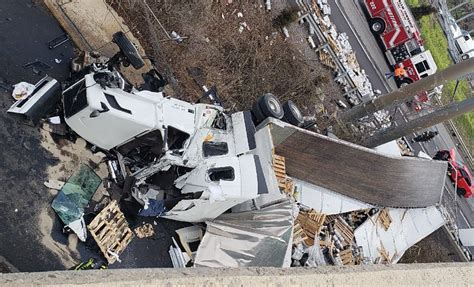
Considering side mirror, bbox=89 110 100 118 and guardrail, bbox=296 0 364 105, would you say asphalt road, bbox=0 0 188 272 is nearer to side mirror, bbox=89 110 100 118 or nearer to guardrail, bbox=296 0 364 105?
side mirror, bbox=89 110 100 118

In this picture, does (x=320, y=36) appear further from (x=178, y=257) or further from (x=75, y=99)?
(x=75, y=99)

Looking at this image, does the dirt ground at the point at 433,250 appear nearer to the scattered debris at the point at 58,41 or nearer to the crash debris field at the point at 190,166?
the crash debris field at the point at 190,166

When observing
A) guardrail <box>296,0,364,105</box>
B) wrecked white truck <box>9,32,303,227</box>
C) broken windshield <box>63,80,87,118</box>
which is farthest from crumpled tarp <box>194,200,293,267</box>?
guardrail <box>296,0,364,105</box>

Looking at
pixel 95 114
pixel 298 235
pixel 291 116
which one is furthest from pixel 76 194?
pixel 291 116

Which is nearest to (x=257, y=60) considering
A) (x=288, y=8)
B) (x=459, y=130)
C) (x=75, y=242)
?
(x=288, y=8)

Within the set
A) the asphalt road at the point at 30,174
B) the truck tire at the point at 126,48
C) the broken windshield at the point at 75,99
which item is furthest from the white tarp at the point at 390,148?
the broken windshield at the point at 75,99

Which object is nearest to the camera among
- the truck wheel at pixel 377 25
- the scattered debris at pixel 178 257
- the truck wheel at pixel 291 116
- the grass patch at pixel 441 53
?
the scattered debris at pixel 178 257
